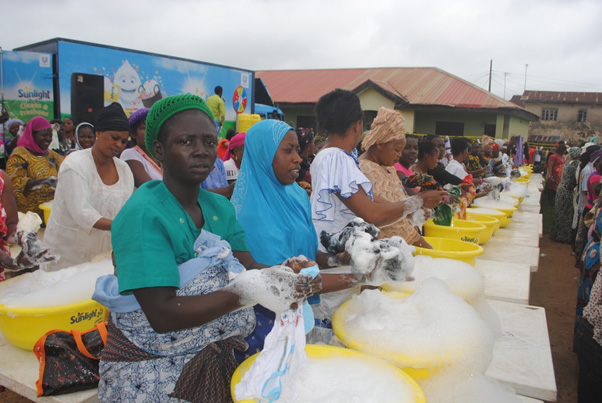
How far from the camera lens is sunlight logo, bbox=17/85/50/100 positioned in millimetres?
6398

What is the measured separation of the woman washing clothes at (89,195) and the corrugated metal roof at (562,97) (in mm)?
35733

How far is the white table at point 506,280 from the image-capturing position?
2.28 metres

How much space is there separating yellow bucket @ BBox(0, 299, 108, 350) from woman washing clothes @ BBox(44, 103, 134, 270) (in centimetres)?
64

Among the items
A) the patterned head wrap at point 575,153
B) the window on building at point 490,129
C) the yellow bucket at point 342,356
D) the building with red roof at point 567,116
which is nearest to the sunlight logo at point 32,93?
the yellow bucket at point 342,356

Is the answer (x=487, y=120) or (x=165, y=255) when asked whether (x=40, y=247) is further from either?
(x=487, y=120)

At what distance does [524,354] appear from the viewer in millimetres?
1712

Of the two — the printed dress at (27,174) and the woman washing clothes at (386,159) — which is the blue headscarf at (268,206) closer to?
the woman washing clothes at (386,159)

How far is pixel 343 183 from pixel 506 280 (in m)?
1.31

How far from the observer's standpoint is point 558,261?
261 inches

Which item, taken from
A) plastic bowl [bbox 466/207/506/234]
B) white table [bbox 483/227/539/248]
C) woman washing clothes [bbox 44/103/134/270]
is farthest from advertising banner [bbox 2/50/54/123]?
white table [bbox 483/227/539/248]

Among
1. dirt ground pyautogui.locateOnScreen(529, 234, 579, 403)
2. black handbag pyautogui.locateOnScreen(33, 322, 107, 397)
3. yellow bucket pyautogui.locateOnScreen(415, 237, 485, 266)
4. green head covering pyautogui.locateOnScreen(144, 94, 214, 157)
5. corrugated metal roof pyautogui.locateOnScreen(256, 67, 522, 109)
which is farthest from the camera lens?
corrugated metal roof pyautogui.locateOnScreen(256, 67, 522, 109)

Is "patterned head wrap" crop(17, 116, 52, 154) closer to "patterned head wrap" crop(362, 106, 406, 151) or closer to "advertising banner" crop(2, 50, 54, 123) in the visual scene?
"advertising banner" crop(2, 50, 54, 123)

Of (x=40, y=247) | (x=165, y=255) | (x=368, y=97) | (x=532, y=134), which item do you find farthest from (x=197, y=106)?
(x=532, y=134)

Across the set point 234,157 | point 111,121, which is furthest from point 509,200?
point 111,121
